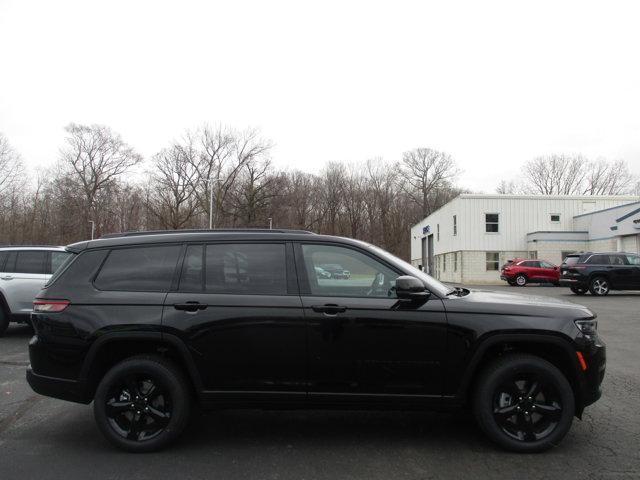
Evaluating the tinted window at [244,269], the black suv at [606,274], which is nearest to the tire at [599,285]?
the black suv at [606,274]

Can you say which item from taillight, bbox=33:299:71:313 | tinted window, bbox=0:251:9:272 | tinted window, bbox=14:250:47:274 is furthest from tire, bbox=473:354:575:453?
tinted window, bbox=0:251:9:272

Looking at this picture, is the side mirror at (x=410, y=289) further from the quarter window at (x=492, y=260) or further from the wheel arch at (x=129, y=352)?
the quarter window at (x=492, y=260)

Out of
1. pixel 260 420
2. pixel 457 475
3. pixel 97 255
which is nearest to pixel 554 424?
pixel 457 475

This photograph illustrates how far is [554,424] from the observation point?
421 cm

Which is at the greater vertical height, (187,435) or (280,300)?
(280,300)

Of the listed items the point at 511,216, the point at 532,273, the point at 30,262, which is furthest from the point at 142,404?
the point at 511,216

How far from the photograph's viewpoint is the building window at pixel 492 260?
38031 millimetres

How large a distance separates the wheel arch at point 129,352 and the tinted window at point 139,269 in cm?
41

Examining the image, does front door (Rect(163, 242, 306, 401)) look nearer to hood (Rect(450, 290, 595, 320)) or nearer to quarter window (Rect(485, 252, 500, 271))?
hood (Rect(450, 290, 595, 320))

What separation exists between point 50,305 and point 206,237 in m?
1.43

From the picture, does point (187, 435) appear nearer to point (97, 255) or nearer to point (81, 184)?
point (97, 255)

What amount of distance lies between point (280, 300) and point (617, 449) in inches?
118

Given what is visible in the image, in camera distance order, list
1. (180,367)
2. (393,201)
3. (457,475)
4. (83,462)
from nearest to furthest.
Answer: (457,475) → (83,462) → (180,367) → (393,201)

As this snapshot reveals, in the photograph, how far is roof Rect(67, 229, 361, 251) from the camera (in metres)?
4.54
